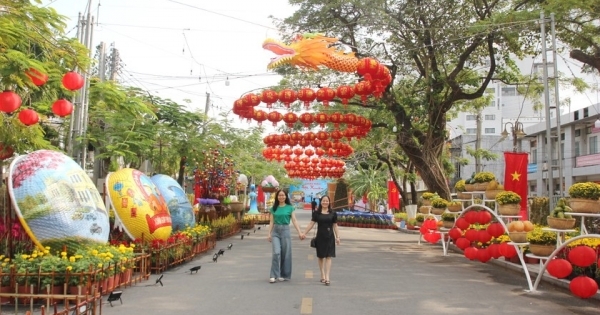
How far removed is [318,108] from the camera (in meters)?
29.5

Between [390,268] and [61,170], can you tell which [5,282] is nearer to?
[61,170]

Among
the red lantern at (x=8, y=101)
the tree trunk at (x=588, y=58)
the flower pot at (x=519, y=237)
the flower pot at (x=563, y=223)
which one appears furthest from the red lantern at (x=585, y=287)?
the red lantern at (x=8, y=101)

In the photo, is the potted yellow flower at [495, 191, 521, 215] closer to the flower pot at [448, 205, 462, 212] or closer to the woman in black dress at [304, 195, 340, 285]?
the flower pot at [448, 205, 462, 212]

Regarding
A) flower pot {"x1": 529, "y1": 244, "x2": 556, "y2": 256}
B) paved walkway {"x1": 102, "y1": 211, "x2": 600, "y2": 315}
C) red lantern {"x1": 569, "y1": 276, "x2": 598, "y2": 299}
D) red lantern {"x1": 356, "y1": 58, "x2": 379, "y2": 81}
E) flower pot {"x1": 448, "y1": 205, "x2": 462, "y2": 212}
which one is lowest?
paved walkway {"x1": 102, "y1": 211, "x2": 600, "y2": 315}

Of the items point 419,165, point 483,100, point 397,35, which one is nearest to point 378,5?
point 397,35

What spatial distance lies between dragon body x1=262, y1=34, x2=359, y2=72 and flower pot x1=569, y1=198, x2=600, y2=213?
6.69 metres

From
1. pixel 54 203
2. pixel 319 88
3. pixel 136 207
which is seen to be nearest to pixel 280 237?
pixel 136 207

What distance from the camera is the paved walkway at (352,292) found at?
8.61 m

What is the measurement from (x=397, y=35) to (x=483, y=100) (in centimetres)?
761

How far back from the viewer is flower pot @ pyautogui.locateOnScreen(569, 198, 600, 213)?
369 inches

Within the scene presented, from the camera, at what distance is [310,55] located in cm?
1491

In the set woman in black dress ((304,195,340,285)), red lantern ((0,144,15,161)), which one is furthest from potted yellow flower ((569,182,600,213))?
red lantern ((0,144,15,161))

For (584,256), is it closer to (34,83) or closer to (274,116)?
(34,83)

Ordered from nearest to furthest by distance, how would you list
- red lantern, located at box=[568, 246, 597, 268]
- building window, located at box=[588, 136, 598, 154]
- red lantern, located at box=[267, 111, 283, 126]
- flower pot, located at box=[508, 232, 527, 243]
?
red lantern, located at box=[568, 246, 597, 268] → flower pot, located at box=[508, 232, 527, 243] → red lantern, located at box=[267, 111, 283, 126] → building window, located at box=[588, 136, 598, 154]
